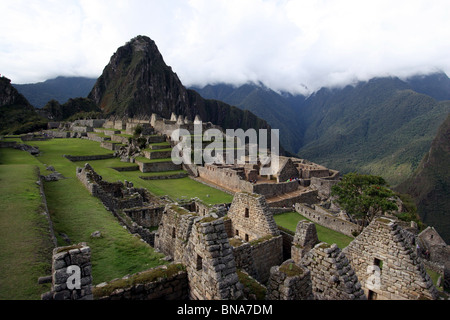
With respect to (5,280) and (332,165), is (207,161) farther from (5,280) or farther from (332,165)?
(332,165)

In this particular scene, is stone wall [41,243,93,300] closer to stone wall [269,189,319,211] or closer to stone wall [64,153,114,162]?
stone wall [269,189,319,211]

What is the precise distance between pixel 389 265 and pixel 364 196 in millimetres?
16286

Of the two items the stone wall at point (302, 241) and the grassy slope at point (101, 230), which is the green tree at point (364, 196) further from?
the grassy slope at point (101, 230)

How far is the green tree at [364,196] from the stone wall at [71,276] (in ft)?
65.2

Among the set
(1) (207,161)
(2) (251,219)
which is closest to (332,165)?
(1) (207,161)

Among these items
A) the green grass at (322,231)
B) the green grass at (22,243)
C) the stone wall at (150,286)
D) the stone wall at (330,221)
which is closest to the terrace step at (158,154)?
the green grass at (322,231)

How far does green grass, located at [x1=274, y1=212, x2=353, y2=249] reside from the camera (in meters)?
16.4

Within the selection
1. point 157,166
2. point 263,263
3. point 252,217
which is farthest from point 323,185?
point 263,263

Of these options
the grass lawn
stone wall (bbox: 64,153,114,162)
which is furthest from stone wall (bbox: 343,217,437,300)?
stone wall (bbox: 64,153,114,162)

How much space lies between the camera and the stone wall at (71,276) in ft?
11.1

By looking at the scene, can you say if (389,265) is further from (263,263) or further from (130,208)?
(130,208)

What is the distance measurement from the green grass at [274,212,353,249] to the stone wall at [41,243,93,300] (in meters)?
14.8

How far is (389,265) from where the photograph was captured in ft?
17.0
